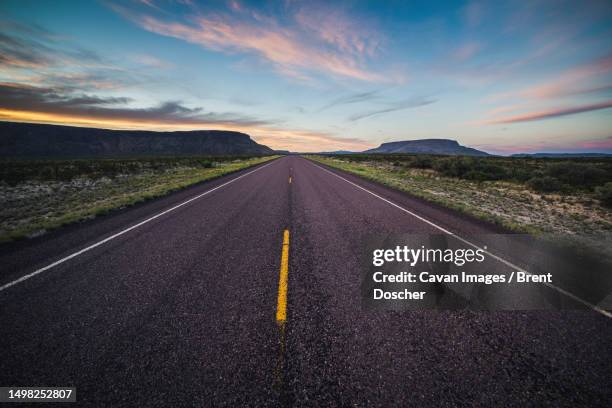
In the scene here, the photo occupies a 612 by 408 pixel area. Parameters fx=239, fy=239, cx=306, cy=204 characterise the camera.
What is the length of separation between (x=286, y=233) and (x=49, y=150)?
737 feet

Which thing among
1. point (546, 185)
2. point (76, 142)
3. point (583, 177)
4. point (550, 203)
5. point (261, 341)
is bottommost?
point (261, 341)

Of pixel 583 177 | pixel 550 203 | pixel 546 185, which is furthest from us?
pixel 583 177

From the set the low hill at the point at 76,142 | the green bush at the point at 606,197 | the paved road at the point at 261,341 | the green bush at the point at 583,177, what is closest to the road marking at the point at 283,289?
the paved road at the point at 261,341

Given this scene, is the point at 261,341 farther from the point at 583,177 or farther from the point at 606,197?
the point at 583,177

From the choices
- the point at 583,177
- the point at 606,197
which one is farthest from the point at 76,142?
the point at 583,177

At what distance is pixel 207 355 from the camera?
2.49 m

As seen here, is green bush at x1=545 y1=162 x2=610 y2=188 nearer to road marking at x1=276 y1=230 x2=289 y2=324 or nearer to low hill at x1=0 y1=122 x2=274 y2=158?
road marking at x1=276 y1=230 x2=289 y2=324

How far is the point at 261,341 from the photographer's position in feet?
8.74

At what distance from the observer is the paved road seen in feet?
6.98

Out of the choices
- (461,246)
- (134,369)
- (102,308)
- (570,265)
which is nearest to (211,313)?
(134,369)

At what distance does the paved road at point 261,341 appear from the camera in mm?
2127

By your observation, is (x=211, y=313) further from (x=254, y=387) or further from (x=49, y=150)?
(x=49, y=150)

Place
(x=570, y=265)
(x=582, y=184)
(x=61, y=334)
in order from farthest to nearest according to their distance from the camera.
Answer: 1. (x=582, y=184)
2. (x=570, y=265)
3. (x=61, y=334)

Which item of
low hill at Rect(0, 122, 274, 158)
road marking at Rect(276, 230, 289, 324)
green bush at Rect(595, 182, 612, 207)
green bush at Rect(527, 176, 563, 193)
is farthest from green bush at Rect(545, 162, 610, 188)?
low hill at Rect(0, 122, 274, 158)
